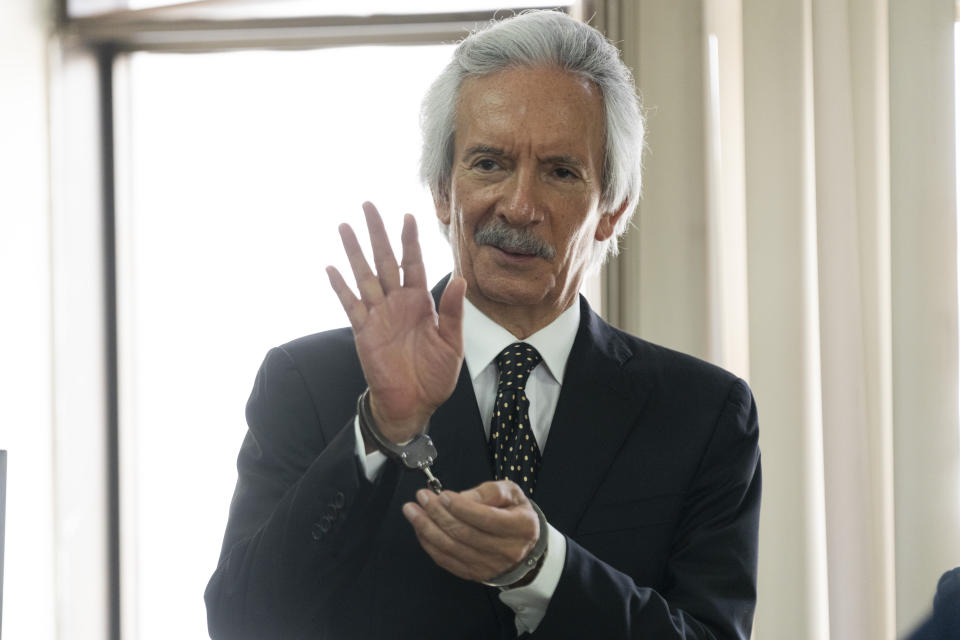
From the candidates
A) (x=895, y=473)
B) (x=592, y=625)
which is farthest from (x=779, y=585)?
(x=592, y=625)

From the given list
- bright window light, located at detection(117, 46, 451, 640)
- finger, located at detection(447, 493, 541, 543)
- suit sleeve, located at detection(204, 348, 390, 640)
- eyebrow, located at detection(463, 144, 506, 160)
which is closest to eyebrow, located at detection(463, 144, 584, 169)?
eyebrow, located at detection(463, 144, 506, 160)

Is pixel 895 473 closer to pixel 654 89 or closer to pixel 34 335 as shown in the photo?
pixel 654 89

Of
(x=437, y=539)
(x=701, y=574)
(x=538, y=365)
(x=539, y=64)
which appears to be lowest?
(x=701, y=574)

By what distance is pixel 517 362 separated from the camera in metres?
1.53

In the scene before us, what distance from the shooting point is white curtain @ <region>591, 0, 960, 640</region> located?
260 cm

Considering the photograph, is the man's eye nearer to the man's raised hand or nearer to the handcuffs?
the man's raised hand

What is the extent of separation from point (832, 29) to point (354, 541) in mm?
1977

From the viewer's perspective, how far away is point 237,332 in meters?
3.14

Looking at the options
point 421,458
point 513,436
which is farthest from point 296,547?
point 513,436

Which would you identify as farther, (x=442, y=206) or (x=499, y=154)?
(x=442, y=206)

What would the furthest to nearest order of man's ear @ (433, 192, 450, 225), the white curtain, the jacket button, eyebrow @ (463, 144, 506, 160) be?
the white curtain
man's ear @ (433, 192, 450, 225)
eyebrow @ (463, 144, 506, 160)
the jacket button

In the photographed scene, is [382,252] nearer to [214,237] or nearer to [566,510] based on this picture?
[566,510]

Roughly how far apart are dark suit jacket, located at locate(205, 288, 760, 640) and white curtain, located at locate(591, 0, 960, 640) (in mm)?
1137

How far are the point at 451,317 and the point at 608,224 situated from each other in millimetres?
596
